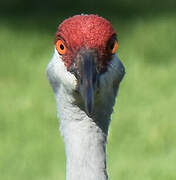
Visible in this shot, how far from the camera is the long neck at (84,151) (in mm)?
2904

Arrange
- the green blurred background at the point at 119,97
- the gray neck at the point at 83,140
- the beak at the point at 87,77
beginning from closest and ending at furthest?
1. the beak at the point at 87,77
2. the gray neck at the point at 83,140
3. the green blurred background at the point at 119,97

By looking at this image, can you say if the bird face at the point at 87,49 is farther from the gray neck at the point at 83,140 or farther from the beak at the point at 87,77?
the gray neck at the point at 83,140

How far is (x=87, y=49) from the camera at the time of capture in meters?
2.71

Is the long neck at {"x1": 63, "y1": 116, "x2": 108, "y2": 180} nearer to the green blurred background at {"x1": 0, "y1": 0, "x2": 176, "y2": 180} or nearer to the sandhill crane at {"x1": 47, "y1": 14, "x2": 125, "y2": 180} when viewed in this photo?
the sandhill crane at {"x1": 47, "y1": 14, "x2": 125, "y2": 180}

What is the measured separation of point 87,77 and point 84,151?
44cm

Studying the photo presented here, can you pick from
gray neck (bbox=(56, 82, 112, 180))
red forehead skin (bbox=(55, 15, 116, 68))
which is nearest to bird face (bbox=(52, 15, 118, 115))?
red forehead skin (bbox=(55, 15, 116, 68))

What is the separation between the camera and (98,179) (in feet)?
9.55

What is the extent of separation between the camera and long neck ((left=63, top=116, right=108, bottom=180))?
2.90m

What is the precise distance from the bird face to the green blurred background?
7.86 ft

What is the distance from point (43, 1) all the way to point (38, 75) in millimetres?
1752

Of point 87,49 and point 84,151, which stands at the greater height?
point 87,49

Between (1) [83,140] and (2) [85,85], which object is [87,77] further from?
(1) [83,140]

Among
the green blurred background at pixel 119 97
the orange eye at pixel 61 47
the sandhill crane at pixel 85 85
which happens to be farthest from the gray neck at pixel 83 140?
the green blurred background at pixel 119 97

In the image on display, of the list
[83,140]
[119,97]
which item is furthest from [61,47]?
[119,97]
